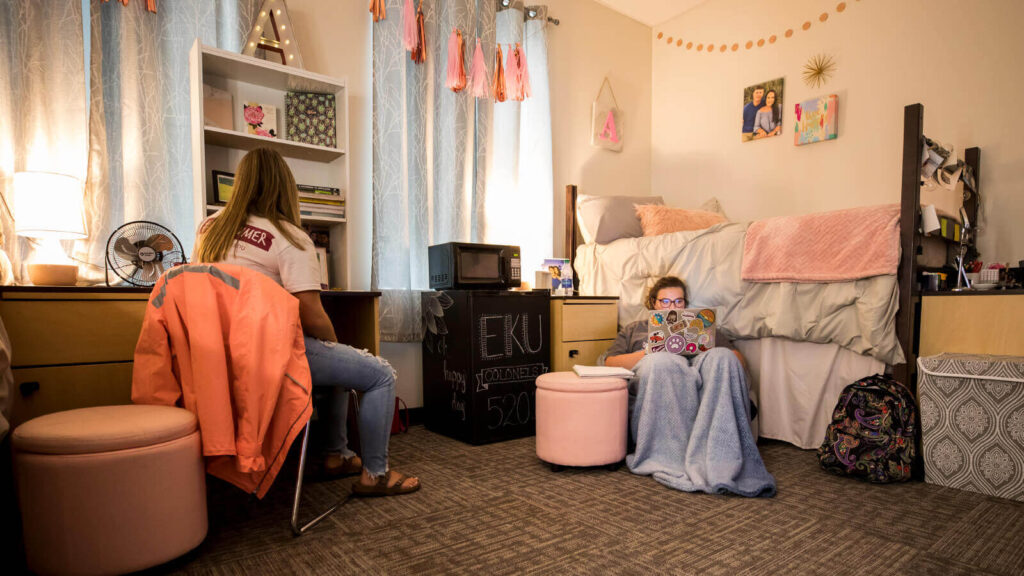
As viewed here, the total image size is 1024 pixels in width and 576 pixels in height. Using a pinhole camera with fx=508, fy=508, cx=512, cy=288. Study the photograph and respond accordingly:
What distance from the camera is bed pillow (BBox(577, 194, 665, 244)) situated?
327 centimetres

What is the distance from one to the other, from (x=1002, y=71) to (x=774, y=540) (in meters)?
2.86

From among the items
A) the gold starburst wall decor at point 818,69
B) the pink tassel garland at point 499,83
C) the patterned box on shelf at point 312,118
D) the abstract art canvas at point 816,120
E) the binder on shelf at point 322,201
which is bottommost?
the binder on shelf at point 322,201

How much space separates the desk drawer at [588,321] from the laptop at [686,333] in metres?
0.66

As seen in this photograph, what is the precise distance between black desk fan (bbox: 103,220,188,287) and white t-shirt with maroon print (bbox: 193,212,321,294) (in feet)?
2.29

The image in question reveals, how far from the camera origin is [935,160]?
7.03ft

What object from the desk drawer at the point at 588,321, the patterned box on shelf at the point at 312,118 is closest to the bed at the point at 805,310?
the desk drawer at the point at 588,321

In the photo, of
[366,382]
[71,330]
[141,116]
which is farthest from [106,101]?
[366,382]

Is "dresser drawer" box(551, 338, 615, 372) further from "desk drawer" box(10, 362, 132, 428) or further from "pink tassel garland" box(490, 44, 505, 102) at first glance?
"desk drawer" box(10, 362, 132, 428)

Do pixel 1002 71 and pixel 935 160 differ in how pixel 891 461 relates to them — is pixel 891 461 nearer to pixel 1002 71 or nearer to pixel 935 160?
pixel 935 160

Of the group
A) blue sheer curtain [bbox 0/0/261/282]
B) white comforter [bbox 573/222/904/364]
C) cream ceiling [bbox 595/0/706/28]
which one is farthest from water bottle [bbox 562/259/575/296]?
cream ceiling [bbox 595/0/706/28]

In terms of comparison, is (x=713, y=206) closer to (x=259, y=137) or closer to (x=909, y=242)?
(x=909, y=242)

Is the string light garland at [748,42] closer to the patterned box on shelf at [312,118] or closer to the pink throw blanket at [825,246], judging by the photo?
the pink throw blanket at [825,246]

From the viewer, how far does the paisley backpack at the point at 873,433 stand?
6.12 feet

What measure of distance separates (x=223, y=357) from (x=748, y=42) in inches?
156
